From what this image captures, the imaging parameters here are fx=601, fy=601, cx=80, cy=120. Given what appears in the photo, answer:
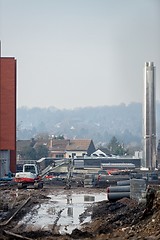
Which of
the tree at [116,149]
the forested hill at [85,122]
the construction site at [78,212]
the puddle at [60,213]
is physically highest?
the forested hill at [85,122]

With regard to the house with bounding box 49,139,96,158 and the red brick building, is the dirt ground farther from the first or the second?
the house with bounding box 49,139,96,158

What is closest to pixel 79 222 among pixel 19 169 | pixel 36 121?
pixel 19 169

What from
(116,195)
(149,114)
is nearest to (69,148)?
(149,114)

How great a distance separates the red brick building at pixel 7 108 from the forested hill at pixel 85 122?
235 feet

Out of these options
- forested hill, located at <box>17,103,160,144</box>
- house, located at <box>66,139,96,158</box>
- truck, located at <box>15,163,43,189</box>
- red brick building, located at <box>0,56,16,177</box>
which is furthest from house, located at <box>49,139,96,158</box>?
forested hill, located at <box>17,103,160,144</box>

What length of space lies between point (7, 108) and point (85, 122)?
116261 mm

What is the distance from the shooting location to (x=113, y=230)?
9.42 meters

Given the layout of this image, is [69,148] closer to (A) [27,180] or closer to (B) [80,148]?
(B) [80,148]

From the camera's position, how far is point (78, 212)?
13594 millimetres

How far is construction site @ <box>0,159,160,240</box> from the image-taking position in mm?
9031

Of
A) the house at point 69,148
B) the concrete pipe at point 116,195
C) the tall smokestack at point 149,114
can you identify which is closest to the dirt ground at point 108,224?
the concrete pipe at point 116,195

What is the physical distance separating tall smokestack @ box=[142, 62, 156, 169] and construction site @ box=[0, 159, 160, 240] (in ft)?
11.6

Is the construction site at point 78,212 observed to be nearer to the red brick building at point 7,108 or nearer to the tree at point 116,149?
the red brick building at point 7,108

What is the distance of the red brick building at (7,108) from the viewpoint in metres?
25.6
